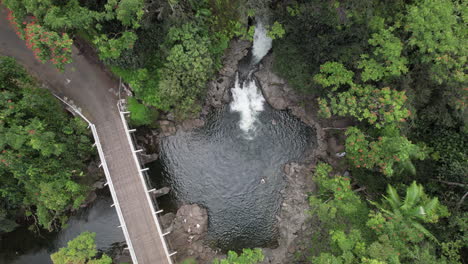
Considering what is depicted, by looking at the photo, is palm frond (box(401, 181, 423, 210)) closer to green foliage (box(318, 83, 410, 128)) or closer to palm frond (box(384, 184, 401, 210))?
palm frond (box(384, 184, 401, 210))

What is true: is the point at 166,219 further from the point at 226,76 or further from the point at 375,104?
the point at 375,104

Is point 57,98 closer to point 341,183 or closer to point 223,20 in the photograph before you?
point 223,20

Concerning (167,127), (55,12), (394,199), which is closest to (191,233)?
(167,127)

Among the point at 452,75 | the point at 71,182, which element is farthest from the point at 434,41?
the point at 71,182

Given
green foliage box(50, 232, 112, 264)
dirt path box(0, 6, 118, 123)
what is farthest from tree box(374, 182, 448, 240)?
dirt path box(0, 6, 118, 123)

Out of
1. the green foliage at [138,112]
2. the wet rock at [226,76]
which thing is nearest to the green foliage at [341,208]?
the wet rock at [226,76]

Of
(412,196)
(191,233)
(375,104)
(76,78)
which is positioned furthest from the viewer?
(191,233)
